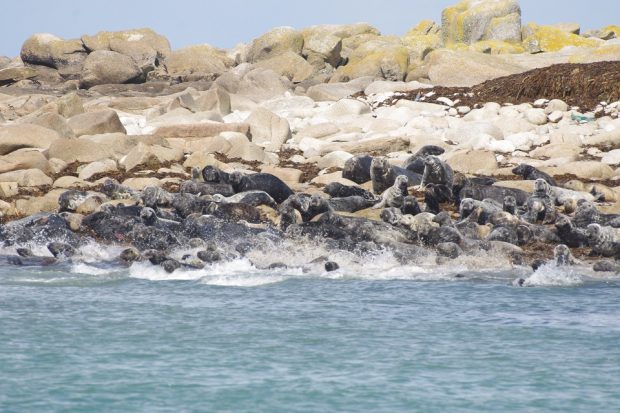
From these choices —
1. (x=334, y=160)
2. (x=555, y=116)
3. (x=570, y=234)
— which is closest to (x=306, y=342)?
(x=570, y=234)

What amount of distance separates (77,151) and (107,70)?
83.0 feet

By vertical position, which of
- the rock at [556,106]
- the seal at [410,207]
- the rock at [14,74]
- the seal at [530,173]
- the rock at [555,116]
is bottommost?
the seal at [410,207]

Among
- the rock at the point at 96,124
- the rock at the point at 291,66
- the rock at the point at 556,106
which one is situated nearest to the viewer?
the rock at the point at 96,124

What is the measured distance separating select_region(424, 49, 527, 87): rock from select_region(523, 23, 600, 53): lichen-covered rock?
19243mm

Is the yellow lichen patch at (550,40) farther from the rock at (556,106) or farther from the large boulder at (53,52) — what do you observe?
the rock at (556,106)

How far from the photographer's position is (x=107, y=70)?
151 ft

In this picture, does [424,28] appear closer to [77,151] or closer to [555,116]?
[555,116]

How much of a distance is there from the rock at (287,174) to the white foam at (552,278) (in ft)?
25.3

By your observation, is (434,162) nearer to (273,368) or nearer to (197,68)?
(273,368)

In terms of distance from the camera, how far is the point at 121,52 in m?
52.2

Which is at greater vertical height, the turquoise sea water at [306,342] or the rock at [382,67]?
the rock at [382,67]

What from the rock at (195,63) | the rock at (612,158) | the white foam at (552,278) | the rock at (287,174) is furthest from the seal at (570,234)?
the rock at (195,63)

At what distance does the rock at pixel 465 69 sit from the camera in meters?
34.7

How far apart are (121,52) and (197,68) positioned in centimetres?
414
